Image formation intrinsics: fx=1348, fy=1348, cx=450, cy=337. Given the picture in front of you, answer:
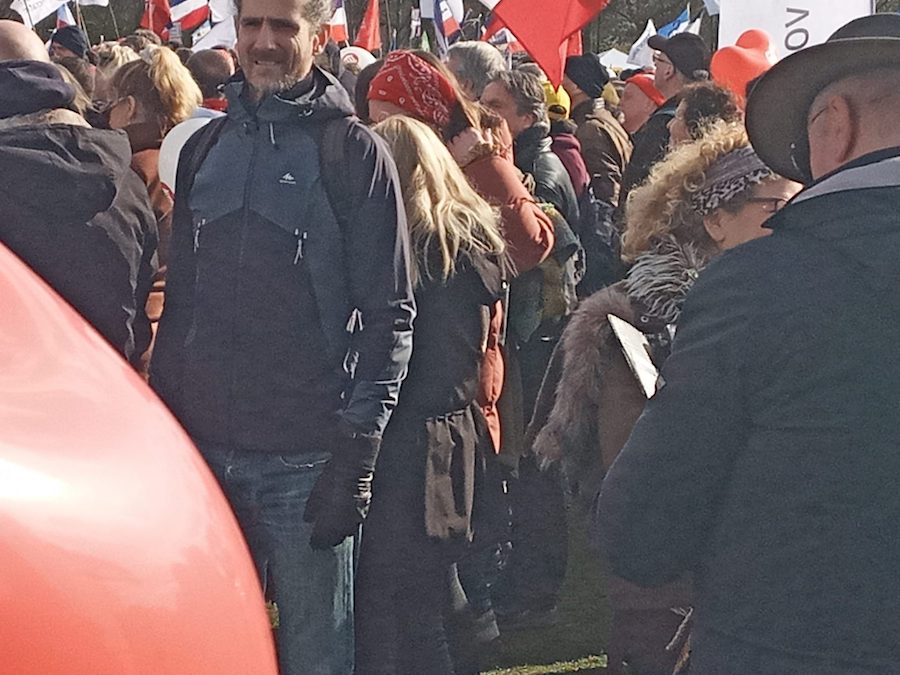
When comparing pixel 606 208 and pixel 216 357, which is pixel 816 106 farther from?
pixel 606 208

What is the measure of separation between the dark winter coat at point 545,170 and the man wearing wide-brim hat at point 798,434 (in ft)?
9.94

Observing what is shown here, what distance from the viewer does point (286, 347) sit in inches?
108

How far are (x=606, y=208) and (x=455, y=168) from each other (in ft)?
8.62

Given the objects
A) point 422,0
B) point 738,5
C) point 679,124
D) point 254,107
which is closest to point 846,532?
point 254,107

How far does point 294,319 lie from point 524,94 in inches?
102

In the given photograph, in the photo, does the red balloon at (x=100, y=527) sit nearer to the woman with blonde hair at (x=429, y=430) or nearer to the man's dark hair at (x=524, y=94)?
the woman with blonde hair at (x=429, y=430)

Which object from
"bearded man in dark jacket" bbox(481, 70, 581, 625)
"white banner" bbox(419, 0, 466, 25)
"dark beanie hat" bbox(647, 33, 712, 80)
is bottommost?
"white banner" bbox(419, 0, 466, 25)

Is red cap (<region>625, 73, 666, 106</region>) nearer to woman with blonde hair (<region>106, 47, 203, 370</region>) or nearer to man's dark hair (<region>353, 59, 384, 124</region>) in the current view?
man's dark hair (<region>353, 59, 384, 124</region>)

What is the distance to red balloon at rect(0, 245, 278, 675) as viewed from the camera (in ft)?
3.21

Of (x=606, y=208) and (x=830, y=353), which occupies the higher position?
(x=830, y=353)

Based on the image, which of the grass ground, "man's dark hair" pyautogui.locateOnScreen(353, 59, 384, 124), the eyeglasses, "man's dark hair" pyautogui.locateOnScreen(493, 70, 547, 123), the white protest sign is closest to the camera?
the eyeglasses

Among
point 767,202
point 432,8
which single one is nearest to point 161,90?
point 767,202

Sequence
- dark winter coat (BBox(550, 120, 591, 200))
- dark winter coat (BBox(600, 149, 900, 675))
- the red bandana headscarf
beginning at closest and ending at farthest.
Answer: dark winter coat (BBox(600, 149, 900, 675)) < the red bandana headscarf < dark winter coat (BBox(550, 120, 591, 200))

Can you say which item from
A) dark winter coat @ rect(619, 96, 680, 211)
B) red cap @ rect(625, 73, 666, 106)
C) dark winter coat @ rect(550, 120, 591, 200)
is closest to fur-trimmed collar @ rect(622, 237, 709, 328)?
dark winter coat @ rect(619, 96, 680, 211)
